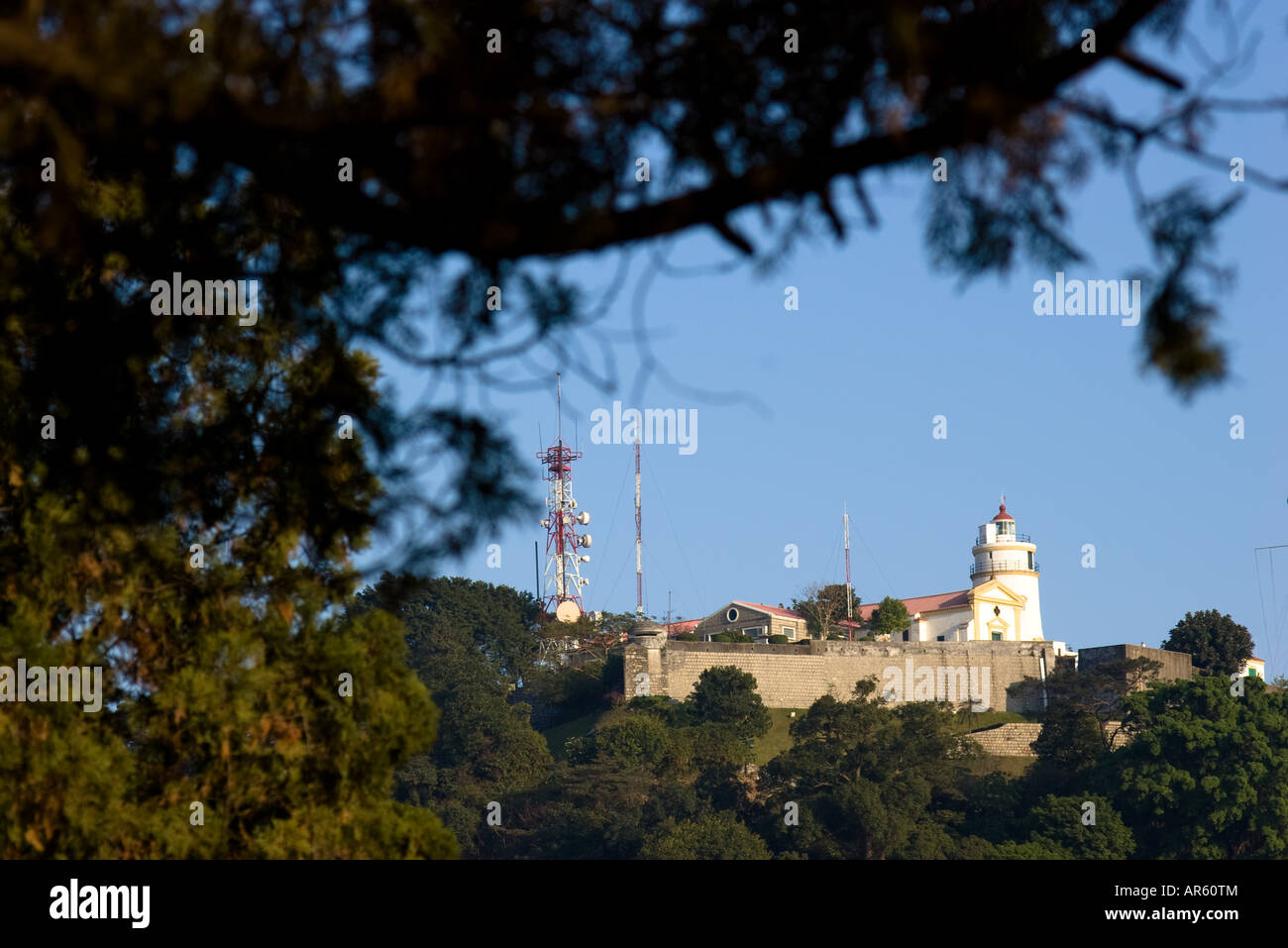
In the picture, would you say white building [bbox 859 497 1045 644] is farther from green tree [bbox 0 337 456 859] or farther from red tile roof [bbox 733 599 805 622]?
green tree [bbox 0 337 456 859]

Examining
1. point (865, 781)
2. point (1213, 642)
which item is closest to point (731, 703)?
point (865, 781)

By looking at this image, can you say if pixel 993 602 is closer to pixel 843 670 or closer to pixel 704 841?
pixel 843 670

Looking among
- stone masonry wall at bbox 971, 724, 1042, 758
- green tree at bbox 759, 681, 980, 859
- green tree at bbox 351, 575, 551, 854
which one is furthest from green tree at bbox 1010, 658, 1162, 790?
green tree at bbox 351, 575, 551, 854

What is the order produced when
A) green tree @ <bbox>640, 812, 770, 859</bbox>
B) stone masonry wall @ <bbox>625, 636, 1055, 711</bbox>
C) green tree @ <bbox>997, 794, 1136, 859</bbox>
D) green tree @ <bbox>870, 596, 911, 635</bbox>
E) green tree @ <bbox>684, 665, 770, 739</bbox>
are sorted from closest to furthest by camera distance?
green tree @ <bbox>997, 794, 1136, 859</bbox>, green tree @ <bbox>640, 812, 770, 859</bbox>, green tree @ <bbox>684, 665, 770, 739</bbox>, stone masonry wall @ <bbox>625, 636, 1055, 711</bbox>, green tree @ <bbox>870, 596, 911, 635</bbox>

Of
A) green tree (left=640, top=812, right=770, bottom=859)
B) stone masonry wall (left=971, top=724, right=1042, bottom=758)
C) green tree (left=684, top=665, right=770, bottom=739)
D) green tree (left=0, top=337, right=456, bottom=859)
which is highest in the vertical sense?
green tree (left=0, top=337, right=456, bottom=859)

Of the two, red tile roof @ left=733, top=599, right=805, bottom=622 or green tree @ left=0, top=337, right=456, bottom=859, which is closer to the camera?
green tree @ left=0, top=337, right=456, bottom=859
